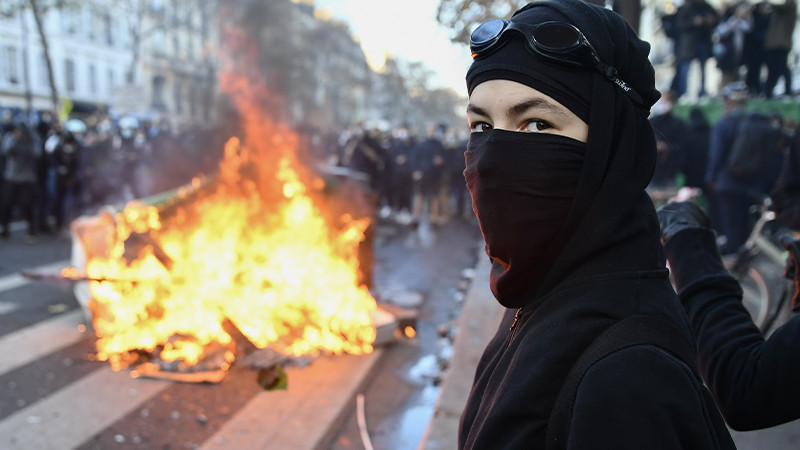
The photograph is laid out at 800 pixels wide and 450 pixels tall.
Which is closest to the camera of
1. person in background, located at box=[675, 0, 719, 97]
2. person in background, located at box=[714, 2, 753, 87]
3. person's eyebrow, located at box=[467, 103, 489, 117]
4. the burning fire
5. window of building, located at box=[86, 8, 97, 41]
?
person's eyebrow, located at box=[467, 103, 489, 117]

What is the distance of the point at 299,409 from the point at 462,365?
1334 mm

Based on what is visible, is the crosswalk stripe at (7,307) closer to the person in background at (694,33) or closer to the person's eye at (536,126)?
the person's eye at (536,126)

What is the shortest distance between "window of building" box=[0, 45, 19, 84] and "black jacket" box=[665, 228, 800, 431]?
4005 cm

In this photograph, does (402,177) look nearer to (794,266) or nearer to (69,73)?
(794,266)

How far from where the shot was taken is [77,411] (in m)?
4.09

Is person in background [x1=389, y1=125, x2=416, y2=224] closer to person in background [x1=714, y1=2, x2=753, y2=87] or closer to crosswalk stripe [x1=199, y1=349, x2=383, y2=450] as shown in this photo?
person in background [x1=714, y1=2, x2=753, y2=87]

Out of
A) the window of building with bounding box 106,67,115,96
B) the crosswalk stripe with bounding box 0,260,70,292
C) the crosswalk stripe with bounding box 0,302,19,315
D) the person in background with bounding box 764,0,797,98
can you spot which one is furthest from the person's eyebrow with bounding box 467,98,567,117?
the window of building with bounding box 106,67,115,96

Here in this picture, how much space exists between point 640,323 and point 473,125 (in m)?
0.65

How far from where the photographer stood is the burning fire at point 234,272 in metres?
5.18

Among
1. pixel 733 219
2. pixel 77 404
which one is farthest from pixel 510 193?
pixel 733 219

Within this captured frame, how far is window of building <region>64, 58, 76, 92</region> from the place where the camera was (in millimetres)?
37688

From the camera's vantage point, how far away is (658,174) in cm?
666

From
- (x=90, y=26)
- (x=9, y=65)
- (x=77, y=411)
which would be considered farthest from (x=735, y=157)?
(x=90, y=26)

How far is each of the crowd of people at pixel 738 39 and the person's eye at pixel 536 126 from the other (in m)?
10.2
